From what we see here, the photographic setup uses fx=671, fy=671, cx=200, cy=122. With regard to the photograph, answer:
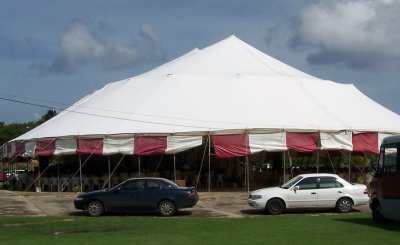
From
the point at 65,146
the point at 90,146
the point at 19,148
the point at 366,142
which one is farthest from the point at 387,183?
the point at 19,148

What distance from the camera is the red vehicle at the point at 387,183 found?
58.1 feet

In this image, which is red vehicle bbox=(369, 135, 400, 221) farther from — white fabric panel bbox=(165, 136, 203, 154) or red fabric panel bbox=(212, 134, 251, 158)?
white fabric panel bbox=(165, 136, 203, 154)

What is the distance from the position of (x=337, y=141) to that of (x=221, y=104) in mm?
6263

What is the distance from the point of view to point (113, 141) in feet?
109

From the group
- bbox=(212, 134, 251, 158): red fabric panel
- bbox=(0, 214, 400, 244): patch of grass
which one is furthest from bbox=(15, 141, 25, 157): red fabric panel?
bbox=(0, 214, 400, 244): patch of grass

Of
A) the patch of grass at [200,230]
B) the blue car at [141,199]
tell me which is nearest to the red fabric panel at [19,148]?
the blue car at [141,199]

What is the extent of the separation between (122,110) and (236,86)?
20.7 feet

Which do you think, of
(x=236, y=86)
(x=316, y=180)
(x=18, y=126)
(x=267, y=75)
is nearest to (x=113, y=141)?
(x=236, y=86)

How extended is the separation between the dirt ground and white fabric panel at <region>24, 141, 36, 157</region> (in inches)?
87.3

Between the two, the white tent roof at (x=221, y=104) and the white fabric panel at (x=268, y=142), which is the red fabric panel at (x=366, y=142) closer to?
the white tent roof at (x=221, y=104)

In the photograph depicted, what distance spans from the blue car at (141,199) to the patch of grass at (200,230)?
2.03ft

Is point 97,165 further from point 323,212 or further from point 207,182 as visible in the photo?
point 323,212

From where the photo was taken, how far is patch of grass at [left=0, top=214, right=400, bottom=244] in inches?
605

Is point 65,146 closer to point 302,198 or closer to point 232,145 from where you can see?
point 232,145
